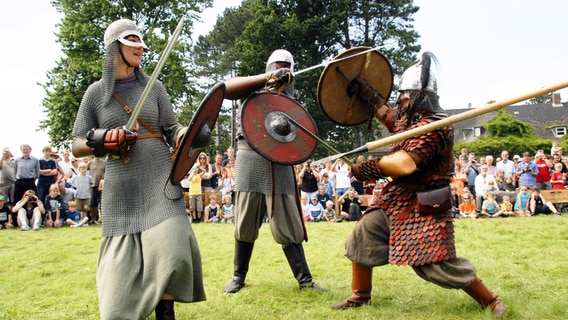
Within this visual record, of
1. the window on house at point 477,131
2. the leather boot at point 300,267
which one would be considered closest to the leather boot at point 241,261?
the leather boot at point 300,267

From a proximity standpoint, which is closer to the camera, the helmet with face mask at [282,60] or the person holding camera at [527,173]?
the helmet with face mask at [282,60]

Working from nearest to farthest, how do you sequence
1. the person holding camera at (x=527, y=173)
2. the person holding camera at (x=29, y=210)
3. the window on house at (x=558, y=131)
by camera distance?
the person holding camera at (x=29, y=210), the person holding camera at (x=527, y=173), the window on house at (x=558, y=131)

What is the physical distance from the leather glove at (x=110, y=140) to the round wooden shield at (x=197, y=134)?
283mm

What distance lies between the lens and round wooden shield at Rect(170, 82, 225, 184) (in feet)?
9.45

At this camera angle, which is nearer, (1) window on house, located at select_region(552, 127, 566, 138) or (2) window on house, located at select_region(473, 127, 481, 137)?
(2) window on house, located at select_region(473, 127, 481, 137)

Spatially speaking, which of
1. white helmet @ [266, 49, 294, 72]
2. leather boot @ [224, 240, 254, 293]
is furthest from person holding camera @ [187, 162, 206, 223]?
white helmet @ [266, 49, 294, 72]

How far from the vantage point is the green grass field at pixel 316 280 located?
12.4 feet

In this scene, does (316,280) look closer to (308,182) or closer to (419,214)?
(419,214)

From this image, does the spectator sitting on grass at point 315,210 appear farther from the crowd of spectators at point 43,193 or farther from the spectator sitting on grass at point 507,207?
the crowd of spectators at point 43,193

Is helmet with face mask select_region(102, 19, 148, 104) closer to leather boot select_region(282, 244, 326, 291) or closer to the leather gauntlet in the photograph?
the leather gauntlet

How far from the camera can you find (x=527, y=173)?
39.5 ft

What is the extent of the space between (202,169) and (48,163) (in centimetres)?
334

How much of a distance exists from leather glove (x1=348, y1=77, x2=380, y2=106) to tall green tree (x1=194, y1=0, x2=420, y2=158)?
22832mm

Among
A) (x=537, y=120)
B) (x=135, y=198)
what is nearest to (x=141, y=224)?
(x=135, y=198)
